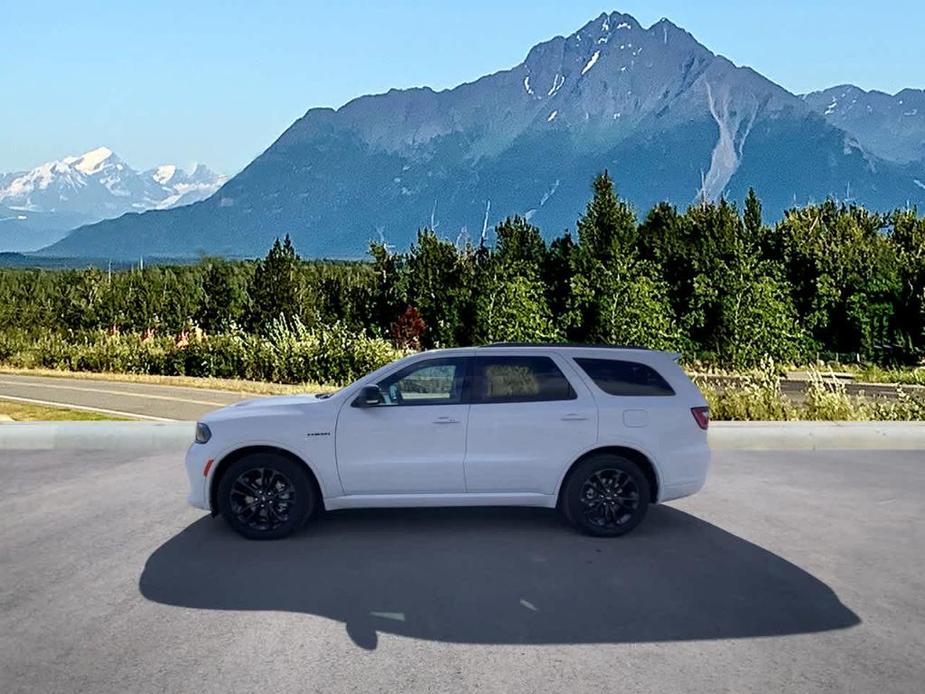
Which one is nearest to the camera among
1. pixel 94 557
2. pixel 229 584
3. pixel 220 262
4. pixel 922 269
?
pixel 229 584

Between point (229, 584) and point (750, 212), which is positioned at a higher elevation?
point (750, 212)

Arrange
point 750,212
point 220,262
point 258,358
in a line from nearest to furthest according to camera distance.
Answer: point 258,358 < point 750,212 < point 220,262

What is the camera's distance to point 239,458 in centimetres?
821

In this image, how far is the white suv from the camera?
8055mm

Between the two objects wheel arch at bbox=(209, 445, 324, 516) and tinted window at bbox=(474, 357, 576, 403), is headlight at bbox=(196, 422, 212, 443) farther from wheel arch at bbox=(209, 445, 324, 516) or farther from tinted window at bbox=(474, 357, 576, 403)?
tinted window at bbox=(474, 357, 576, 403)

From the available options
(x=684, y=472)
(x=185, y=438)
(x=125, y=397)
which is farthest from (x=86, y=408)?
(x=684, y=472)

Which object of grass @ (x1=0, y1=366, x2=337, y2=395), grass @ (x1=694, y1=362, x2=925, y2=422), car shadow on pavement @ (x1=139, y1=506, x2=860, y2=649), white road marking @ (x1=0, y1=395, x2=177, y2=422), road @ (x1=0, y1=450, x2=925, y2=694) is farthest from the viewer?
grass @ (x1=0, y1=366, x2=337, y2=395)

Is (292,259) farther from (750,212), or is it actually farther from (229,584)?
(229,584)

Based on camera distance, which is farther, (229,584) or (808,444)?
(808,444)

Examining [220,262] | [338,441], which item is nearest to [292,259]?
[220,262]

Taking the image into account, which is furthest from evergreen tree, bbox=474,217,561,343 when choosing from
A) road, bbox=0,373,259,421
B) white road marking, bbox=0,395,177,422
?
white road marking, bbox=0,395,177,422

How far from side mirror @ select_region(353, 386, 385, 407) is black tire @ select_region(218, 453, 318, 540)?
725 millimetres

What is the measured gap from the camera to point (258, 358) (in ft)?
80.8

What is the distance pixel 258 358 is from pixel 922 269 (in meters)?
22.0
